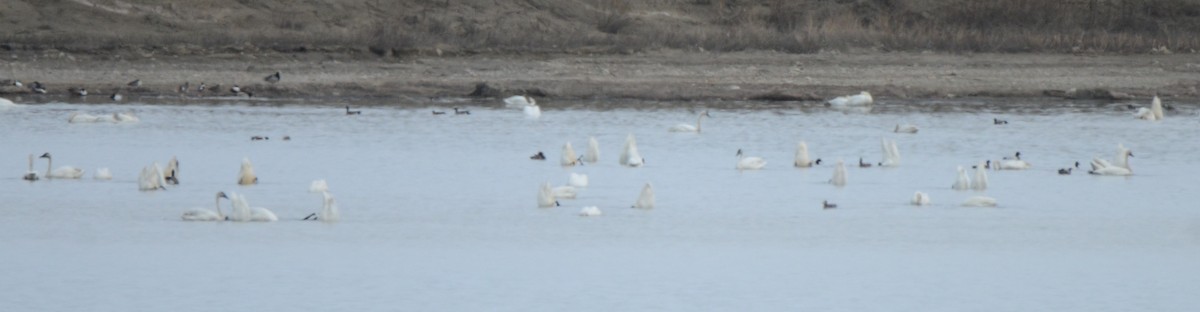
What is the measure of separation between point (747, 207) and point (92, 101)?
34.3 ft

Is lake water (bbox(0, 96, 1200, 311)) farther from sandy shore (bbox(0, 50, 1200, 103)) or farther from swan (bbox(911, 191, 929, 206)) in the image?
sandy shore (bbox(0, 50, 1200, 103))

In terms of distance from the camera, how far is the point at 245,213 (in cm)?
932

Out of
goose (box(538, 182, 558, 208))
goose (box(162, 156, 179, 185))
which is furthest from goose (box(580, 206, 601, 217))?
goose (box(162, 156, 179, 185))

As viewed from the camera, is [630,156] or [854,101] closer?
[630,156]

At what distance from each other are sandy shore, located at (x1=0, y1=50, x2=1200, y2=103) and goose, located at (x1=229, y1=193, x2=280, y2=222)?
10.2 m

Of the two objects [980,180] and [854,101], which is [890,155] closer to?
[980,180]

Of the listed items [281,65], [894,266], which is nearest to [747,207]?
[894,266]

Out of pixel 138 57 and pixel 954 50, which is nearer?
pixel 138 57

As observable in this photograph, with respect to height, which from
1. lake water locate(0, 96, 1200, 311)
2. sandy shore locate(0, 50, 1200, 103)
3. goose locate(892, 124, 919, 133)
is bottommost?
lake water locate(0, 96, 1200, 311)

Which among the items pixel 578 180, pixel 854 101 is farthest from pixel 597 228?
pixel 854 101

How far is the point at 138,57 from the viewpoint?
21.4 metres

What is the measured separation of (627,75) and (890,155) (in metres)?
8.19

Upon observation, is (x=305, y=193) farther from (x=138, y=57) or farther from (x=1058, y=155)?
(x=138, y=57)

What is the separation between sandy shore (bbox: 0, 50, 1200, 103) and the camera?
1978 centimetres
